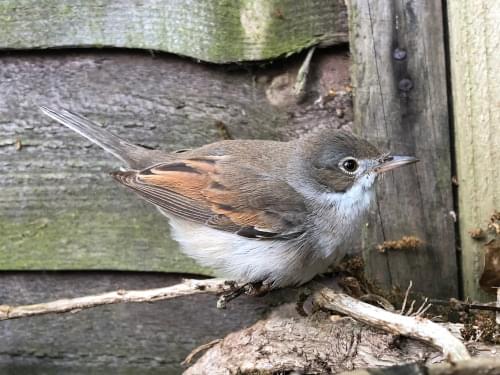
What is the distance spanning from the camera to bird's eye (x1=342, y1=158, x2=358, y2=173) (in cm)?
338

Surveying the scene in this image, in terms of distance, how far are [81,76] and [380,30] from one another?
1472mm

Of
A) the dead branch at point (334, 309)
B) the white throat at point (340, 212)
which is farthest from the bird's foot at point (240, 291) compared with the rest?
the white throat at point (340, 212)

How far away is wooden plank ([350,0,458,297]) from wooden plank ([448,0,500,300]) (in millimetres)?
70

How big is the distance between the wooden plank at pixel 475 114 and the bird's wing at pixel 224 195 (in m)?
0.78

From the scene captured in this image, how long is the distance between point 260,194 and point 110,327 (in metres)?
1.07

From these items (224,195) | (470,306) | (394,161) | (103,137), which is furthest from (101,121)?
(470,306)

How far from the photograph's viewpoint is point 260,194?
3373 mm

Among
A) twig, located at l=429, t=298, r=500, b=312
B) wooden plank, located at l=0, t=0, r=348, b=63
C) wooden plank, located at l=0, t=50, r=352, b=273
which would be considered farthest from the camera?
wooden plank, located at l=0, t=50, r=352, b=273

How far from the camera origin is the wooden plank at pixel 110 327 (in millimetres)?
3551

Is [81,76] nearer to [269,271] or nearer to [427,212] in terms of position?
[269,271]

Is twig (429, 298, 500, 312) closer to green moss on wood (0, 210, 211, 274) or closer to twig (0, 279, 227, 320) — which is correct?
twig (0, 279, 227, 320)

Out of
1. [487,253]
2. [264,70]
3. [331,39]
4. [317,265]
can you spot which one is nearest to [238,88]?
[264,70]

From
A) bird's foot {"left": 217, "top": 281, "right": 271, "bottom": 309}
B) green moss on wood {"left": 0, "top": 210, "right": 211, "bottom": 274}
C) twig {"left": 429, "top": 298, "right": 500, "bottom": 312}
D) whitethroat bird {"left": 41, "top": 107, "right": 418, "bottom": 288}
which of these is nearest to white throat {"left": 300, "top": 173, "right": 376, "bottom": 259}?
whitethroat bird {"left": 41, "top": 107, "right": 418, "bottom": 288}

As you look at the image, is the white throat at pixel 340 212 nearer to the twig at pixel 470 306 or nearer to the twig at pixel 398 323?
the twig at pixel 398 323
